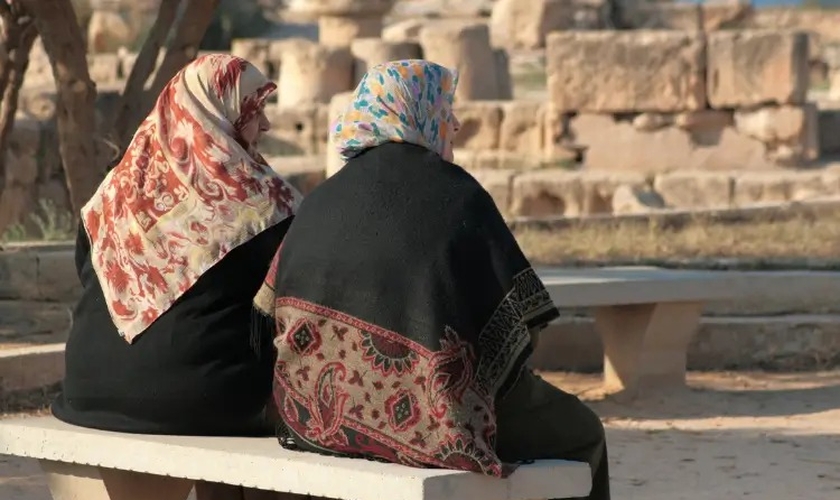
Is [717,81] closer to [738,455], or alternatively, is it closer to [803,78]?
[803,78]

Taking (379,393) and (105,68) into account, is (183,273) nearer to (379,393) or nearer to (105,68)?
(379,393)

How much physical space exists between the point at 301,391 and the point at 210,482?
551 mm

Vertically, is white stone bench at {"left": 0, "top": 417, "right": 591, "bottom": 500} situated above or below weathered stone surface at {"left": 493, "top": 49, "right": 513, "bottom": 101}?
above

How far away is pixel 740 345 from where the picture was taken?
743 centimetres

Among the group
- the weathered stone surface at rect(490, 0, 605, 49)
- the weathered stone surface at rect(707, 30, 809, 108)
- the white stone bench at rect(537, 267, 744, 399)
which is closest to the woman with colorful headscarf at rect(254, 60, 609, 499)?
the white stone bench at rect(537, 267, 744, 399)

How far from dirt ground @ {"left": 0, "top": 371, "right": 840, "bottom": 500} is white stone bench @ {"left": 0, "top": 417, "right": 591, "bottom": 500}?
3.57ft

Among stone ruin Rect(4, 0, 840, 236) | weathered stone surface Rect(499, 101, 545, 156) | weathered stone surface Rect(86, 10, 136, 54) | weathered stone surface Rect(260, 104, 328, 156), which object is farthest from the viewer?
weathered stone surface Rect(86, 10, 136, 54)

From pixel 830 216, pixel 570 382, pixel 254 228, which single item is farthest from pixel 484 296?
pixel 830 216

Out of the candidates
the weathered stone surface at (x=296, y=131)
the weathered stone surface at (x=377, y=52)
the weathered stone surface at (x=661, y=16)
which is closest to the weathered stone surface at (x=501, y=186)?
the weathered stone surface at (x=296, y=131)

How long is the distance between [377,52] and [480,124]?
2402 mm

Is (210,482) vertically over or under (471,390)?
under

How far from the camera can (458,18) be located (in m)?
26.6

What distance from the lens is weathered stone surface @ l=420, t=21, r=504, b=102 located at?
1708 centimetres

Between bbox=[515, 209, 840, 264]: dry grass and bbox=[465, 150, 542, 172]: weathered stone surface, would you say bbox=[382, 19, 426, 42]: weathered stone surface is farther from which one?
bbox=[515, 209, 840, 264]: dry grass
